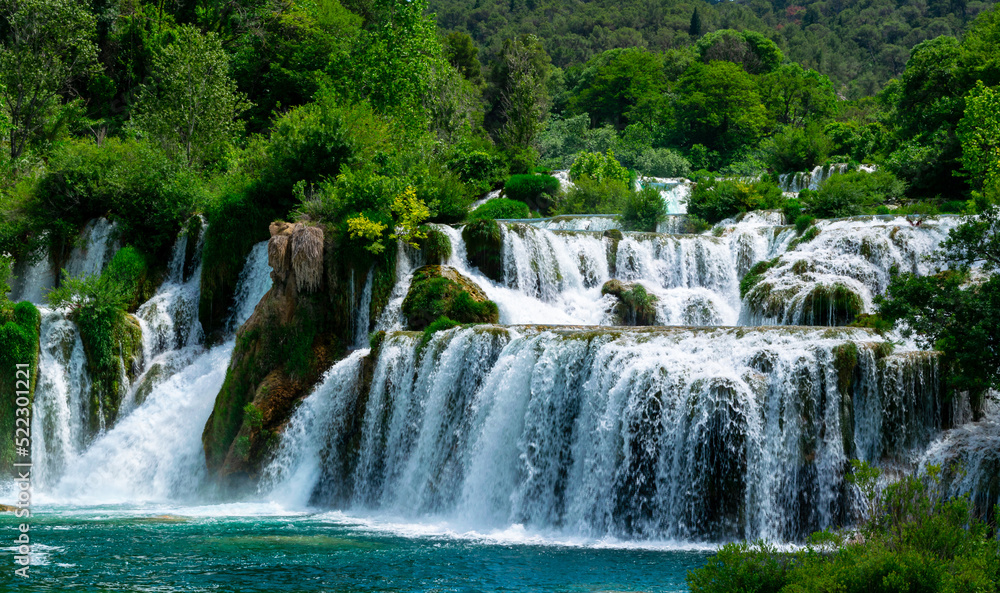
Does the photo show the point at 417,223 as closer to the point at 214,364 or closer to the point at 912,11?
the point at 214,364

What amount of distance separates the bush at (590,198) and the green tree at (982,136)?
41.1 feet

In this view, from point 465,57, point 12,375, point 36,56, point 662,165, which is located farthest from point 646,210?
point 465,57

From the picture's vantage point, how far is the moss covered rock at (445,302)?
63.0ft

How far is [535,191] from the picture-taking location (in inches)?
1396

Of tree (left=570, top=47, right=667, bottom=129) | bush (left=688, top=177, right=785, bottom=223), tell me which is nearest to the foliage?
bush (left=688, top=177, right=785, bottom=223)

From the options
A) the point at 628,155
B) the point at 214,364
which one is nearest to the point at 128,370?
the point at 214,364

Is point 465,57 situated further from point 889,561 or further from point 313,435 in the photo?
point 889,561

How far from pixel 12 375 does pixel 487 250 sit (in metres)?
12.1

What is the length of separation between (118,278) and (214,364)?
166 inches

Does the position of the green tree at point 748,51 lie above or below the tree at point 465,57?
above

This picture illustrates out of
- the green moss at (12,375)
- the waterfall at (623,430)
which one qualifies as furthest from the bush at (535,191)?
the green moss at (12,375)

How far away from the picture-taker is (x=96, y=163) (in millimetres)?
25844

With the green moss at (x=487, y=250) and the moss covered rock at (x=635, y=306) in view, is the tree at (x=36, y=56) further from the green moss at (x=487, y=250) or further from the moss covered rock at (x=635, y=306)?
the moss covered rock at (x=635, y=306)

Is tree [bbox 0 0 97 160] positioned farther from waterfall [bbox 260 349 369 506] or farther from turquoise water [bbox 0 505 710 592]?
turquoise water [bbox 0 505 710 592]
